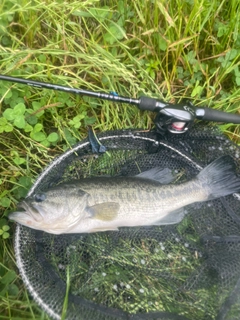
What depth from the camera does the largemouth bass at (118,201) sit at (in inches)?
83.7

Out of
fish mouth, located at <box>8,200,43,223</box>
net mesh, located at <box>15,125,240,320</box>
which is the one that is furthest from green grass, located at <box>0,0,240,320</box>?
fish mouth, located at <box>8,200,43,223</box>

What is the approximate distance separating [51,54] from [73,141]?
579 mm

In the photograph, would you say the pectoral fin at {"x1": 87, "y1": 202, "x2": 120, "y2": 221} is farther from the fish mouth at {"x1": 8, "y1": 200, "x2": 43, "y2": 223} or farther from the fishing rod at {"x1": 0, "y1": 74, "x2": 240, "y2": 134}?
the fishing rod at {"x1": 0, "y1": 74, "x2": 240, "y2": 134}

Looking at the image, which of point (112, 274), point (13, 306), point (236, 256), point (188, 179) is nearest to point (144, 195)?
point (188, 179)

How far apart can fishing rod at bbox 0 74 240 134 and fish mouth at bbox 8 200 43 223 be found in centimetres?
66

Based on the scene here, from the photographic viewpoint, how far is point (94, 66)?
8.46ft

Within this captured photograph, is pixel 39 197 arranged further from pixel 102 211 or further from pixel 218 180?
pixel 218 180

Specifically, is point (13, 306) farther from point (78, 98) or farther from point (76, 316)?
point (78, 98)

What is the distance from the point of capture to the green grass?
2494mm

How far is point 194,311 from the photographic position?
85.3 inches

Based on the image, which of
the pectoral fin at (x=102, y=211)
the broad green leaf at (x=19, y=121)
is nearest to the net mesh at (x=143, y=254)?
the pectoral fin at (x=102, y=211)

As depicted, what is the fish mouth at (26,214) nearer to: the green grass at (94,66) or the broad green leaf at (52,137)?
the green grass at (94,66)

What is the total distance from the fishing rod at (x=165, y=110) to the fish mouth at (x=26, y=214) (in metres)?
0.66

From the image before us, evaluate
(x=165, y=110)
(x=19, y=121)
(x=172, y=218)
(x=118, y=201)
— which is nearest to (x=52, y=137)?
(x=19, y=121)
